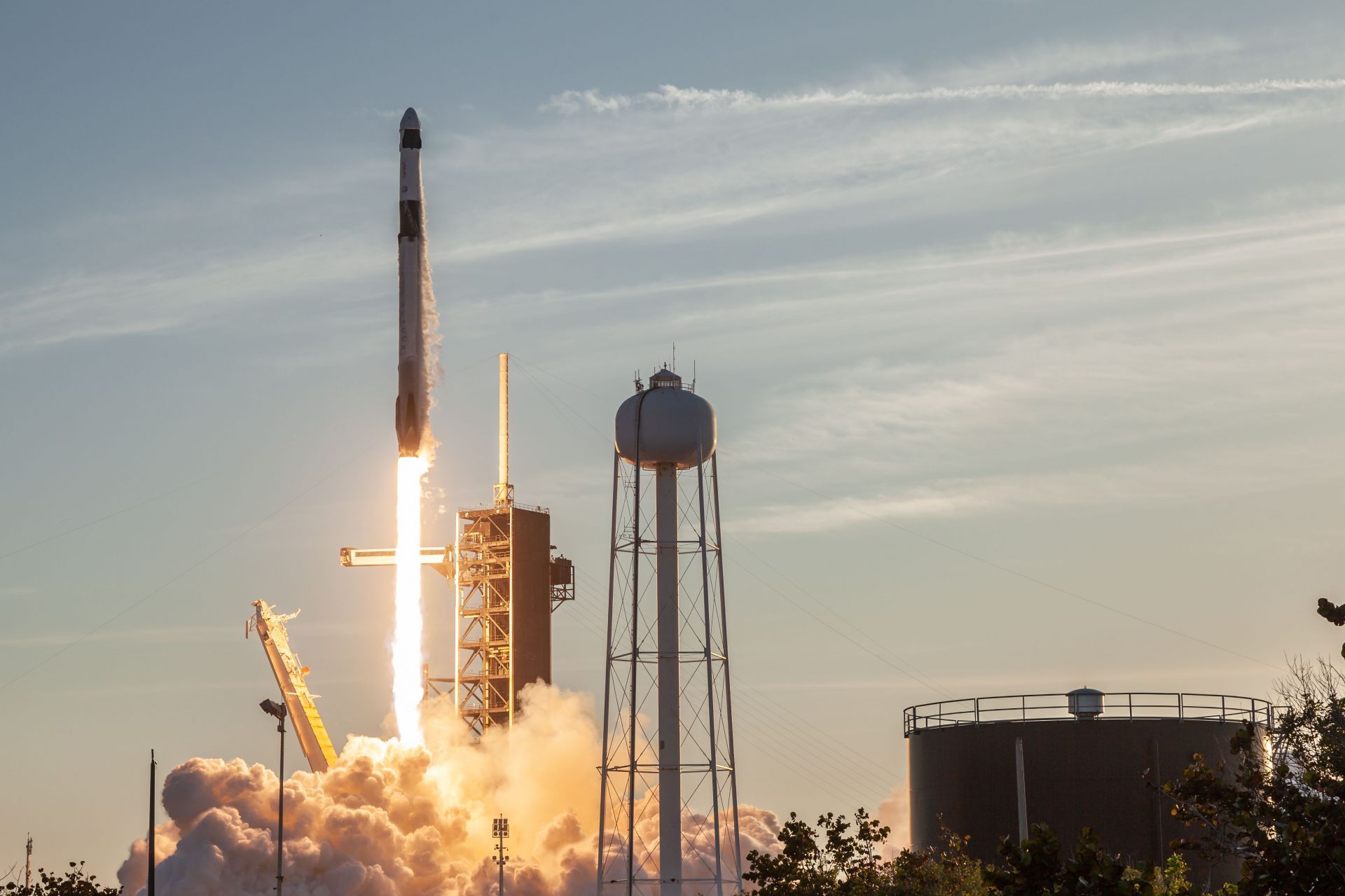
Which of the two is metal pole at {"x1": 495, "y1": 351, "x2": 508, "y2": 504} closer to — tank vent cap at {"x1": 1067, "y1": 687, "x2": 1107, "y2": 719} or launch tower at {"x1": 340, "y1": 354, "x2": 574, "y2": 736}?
launch tower at {"x1": 340, "y1": 354, "x2": 574, "y2": 736}

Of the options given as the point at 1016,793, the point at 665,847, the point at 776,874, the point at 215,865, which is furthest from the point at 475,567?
the point at 776,874

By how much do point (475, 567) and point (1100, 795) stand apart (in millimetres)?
47186

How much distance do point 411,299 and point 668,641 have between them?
17.6m

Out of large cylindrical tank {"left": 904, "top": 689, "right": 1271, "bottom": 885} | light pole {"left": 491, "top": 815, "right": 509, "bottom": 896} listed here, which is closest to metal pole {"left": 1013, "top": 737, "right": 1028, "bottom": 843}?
large cylindrical tank {"left": 904, "top": 689, "right": 1271, "bottom": 885}

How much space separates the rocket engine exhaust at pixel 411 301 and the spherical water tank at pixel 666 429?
9379mm

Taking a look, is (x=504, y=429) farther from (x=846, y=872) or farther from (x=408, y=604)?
(x=846, y=872)

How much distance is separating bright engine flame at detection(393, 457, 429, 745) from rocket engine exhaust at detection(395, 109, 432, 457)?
1541 millimetres

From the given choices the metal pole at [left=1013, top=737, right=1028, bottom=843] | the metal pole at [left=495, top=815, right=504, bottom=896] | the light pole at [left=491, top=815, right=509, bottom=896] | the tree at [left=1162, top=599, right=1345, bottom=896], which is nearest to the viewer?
the tree at [left=1162, top=599, right=1345, bottom=896]

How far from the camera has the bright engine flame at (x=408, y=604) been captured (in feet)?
266

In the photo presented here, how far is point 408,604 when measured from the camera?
8669cm

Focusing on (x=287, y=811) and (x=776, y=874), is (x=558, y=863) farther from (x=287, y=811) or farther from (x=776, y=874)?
(x=776, y=874)

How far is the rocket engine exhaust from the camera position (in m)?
78.8

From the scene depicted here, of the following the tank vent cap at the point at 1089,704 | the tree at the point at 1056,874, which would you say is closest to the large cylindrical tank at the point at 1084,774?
the tank vent cap at the point at 1089,704

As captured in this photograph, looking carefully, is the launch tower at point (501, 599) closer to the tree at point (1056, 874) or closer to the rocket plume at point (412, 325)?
the rocket plume at point (412, 325)
